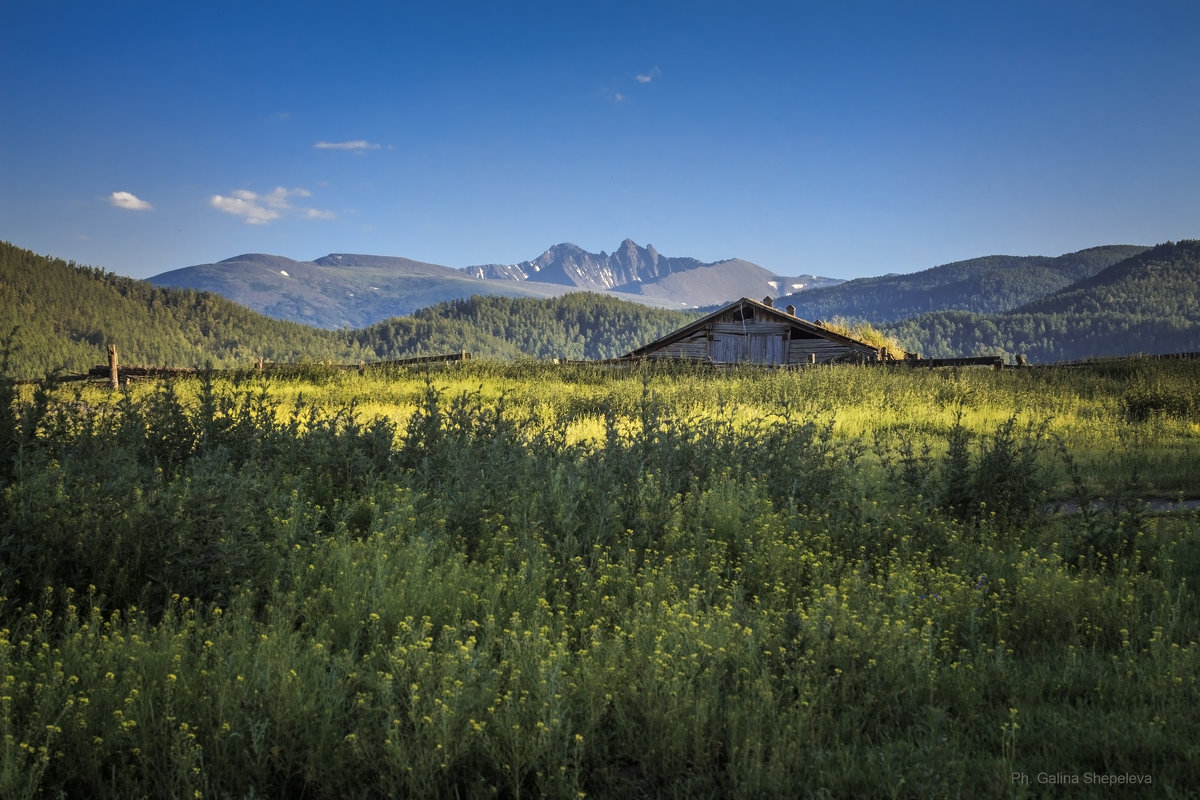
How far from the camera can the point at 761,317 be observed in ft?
130

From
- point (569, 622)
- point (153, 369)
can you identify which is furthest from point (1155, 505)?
point (153, 369)

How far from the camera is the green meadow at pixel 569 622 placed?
145 inches

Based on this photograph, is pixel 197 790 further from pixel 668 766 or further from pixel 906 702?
pixel 906 702

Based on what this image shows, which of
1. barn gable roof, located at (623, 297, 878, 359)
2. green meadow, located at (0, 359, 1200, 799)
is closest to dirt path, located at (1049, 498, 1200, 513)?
green meadow, located at (0, 359, 1200, 799)

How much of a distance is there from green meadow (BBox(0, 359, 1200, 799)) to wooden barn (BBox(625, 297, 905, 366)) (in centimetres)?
2852

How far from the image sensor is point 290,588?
5637 mm

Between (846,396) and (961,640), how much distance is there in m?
14.9

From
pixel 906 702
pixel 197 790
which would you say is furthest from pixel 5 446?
pixel 906 702

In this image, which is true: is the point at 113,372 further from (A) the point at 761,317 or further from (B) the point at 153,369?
(A) the point at 761,317

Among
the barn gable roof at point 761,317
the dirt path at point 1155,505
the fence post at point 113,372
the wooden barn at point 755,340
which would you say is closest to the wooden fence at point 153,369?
the fence post at point 113,372

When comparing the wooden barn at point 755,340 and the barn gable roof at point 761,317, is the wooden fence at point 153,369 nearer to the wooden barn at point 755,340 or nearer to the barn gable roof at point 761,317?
the barn gable roof at point 761,317

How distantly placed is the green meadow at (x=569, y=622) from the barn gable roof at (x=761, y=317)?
27.5 metres

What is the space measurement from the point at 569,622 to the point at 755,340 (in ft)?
115

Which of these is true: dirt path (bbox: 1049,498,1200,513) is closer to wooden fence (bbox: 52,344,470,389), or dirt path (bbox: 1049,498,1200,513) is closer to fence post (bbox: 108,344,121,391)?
wooden fence (bbox: 52,344,470,389)
